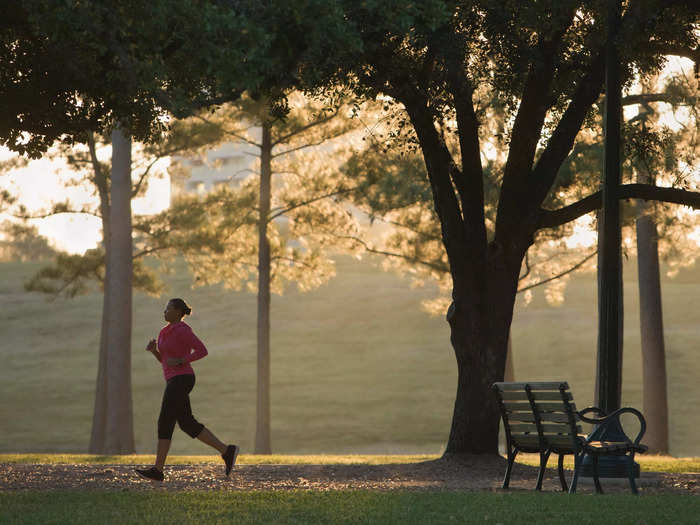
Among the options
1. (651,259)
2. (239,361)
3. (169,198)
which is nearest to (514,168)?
(651,259)

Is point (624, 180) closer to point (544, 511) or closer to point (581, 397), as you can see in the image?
point (544, 511)

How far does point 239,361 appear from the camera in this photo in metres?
51.0

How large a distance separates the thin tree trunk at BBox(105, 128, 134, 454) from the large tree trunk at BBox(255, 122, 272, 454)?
11.3 ft

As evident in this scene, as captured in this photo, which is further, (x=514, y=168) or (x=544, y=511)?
(x=514, y=168)

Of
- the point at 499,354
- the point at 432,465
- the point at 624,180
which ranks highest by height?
the point at 624,180

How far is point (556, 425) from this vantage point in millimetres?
10328

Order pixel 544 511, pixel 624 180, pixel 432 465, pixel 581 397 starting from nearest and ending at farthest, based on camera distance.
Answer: pixel 544 511, pixel 432 465, pixel 624 180, pixel 581 397

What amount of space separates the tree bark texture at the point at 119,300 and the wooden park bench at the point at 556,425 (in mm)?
14042

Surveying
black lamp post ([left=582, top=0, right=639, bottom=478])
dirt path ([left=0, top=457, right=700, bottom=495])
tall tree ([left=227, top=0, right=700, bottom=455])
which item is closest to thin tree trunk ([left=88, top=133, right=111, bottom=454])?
dirt path ([left=0, top=457, right=700, bottom=495])

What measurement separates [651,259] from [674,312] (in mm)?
35095

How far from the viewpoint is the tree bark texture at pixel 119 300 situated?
23.5m

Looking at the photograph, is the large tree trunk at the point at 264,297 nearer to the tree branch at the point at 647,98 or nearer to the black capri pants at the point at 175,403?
the tree branch at the point at 647,98

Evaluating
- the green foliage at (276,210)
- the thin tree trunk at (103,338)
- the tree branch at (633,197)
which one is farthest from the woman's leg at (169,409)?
the green foliage at (276,210)

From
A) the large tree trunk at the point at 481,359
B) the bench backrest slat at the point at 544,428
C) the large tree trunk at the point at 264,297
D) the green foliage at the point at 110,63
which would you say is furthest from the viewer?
the large tree trunk at the point at 264,297
